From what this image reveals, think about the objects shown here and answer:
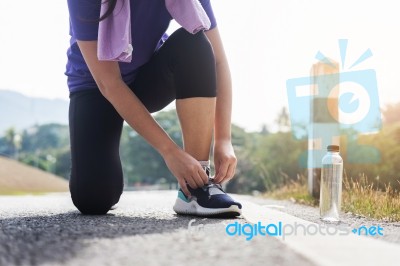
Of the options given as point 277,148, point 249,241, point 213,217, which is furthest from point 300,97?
point 277,148

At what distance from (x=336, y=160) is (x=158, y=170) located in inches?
1773

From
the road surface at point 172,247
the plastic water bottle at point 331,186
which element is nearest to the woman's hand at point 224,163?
the road surface at point 172,247

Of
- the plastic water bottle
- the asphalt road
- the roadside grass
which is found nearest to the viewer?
the asphalt road

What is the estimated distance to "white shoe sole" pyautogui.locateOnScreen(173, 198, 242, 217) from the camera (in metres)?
2.23

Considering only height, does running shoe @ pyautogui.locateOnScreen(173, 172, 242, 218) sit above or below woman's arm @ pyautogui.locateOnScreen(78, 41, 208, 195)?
below

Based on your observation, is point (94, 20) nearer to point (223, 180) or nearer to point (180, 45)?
point (180, 45)

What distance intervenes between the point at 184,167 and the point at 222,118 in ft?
1.55

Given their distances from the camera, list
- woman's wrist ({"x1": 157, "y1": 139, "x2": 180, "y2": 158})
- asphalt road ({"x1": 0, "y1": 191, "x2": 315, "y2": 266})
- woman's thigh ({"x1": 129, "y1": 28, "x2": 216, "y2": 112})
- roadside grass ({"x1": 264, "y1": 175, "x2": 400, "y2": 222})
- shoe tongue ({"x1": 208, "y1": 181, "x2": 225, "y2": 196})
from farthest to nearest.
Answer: roadside grass ({"x1": 264, "y1": 175, "x2": 400, "y2": 222}), woman's thigh ({"x1": 129, "y1": 28, "x2": 216, "y2": 112}), shoe tongue ({"x1": 208, "y1": 181, "x2": 225, "y2": 196}), woman's wrist ({"x1": 157, "y1": 139, "x2": 180, "y2": 158}), asphalt road ({"x1": 0, "y1": 191, "x2": 315, "y2": 266})

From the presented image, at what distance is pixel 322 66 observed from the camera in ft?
15.0

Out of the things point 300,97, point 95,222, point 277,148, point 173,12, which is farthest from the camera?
point 277,148

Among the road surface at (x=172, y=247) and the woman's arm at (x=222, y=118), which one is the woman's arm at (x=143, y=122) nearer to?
the woman's arm at (x=222, y=118)

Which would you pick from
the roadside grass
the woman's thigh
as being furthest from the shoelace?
the roadside grass

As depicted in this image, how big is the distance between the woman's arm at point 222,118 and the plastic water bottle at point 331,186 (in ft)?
1.67

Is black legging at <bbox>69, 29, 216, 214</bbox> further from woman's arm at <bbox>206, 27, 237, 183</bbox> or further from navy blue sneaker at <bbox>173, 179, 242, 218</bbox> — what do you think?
navy blue sneaker at <bbox>173, 179, 242, 218</bbox>
